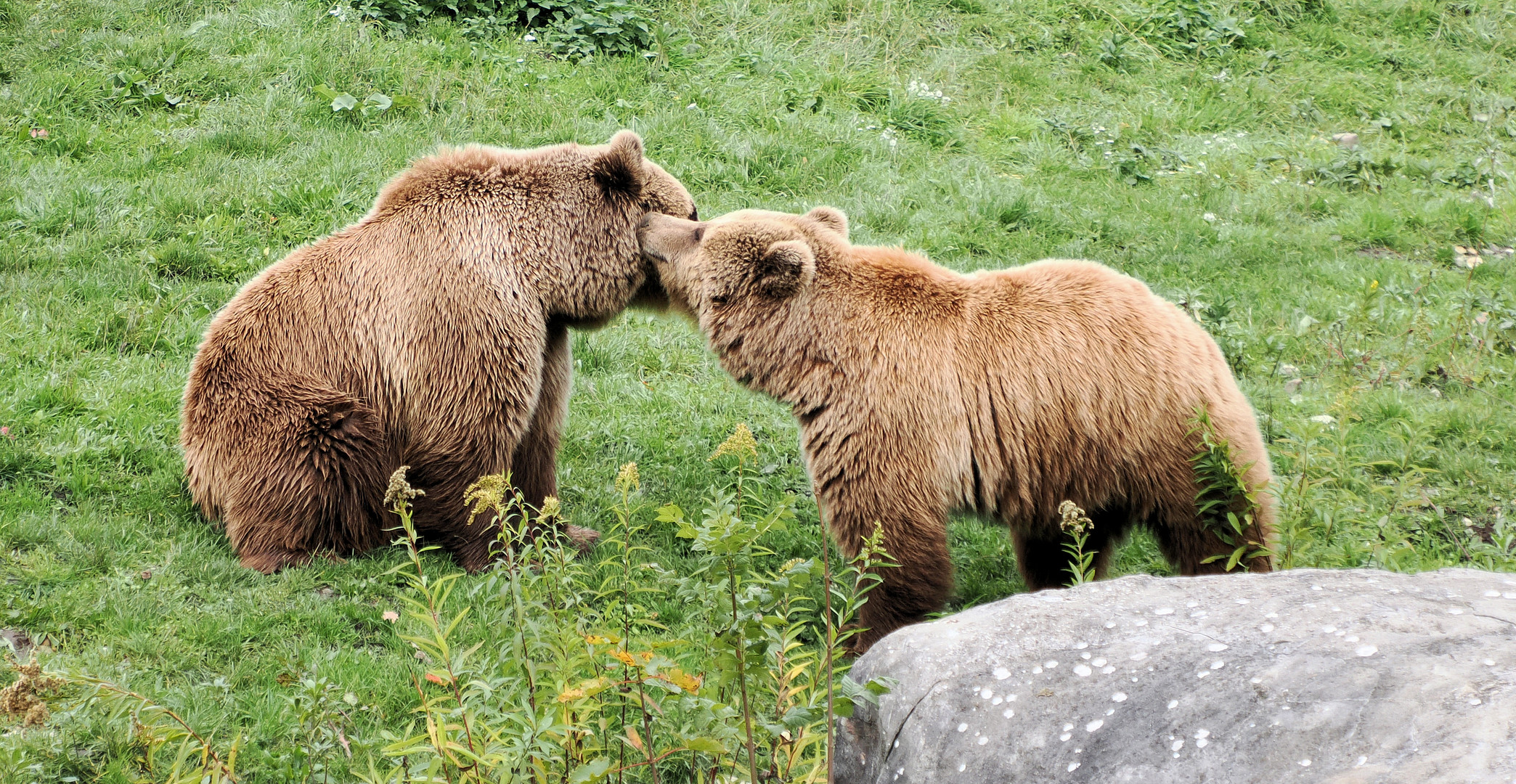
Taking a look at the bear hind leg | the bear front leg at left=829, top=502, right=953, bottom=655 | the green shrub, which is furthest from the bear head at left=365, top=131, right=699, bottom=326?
the green shrub

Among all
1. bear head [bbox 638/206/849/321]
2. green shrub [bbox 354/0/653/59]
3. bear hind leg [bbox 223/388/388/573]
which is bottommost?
bear hind leg [bbox 223/388/388/573]

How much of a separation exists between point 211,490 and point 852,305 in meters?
2.73

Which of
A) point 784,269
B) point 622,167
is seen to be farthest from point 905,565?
point 622,167

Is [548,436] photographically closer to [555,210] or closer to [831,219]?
[555,210]

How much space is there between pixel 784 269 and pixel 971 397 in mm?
828

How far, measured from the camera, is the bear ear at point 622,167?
500 centimetres

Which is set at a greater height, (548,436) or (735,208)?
(735,208)

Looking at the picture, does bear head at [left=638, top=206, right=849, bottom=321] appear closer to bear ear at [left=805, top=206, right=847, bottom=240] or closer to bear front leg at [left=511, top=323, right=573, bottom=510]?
bear ear at [left=805, top=206, right=847, bottom=240]

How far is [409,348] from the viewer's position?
4824 mm

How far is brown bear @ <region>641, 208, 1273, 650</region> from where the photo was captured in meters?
4.16

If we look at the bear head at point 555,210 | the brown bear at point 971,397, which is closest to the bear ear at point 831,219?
the brown bear at point 971,397

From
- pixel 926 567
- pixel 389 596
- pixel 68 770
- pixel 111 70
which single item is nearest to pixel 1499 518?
pixel 926 567

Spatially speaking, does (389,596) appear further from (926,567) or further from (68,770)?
(926,567)

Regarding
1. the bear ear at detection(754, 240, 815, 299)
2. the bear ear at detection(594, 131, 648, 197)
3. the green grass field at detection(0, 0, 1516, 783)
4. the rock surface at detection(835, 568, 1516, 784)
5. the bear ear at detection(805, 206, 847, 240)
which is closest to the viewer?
the rock surface at detection(835, 568, 1516, 784)
